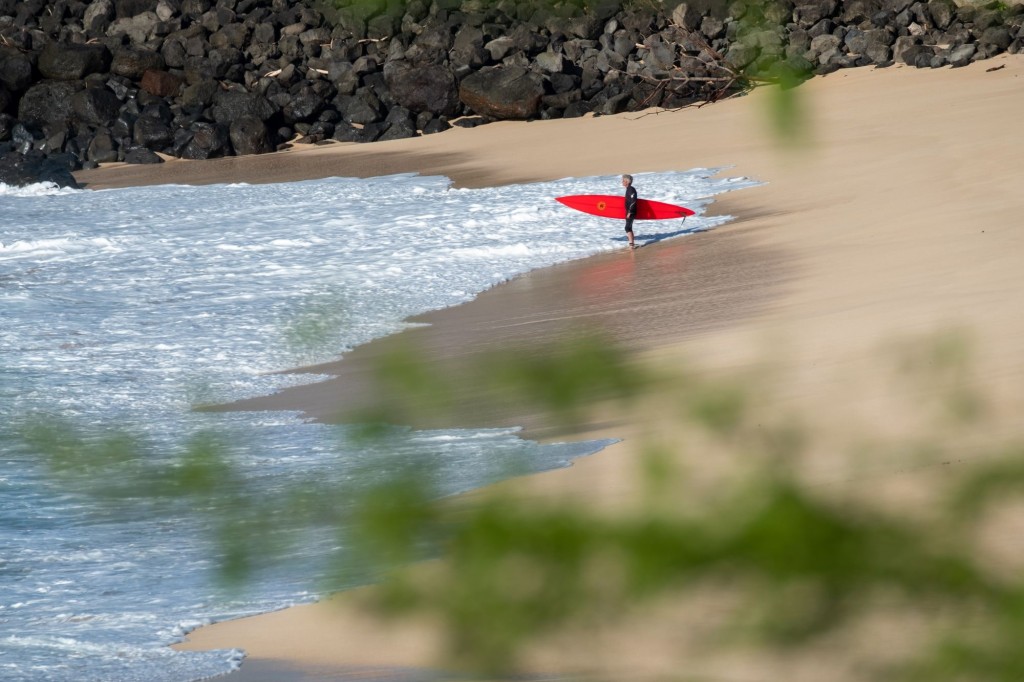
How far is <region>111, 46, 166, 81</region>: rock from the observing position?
28.4 m

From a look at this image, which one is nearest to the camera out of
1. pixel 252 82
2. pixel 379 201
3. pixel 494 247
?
pixel 494 247

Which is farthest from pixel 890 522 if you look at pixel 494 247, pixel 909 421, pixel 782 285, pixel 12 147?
pixel 12 147

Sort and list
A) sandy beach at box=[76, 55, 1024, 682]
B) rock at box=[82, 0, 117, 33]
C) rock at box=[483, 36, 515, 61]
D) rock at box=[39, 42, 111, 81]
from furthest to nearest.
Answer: rock at box=[82, 0, 117, 33], rock at box=[39, 42, 111, 81], rock at box=[483, 36, 515, 61], sandy beach at box=[76, 55, 1024, 682]

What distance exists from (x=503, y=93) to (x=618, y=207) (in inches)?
466

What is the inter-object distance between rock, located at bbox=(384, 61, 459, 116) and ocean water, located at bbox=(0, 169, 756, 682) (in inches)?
210

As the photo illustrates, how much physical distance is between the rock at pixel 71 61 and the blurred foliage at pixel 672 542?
28968 mm

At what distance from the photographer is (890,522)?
2.94ft

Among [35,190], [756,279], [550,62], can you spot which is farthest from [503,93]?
[756,279]

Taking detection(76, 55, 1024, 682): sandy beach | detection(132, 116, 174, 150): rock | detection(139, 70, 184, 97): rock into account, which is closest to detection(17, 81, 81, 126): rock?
detection(139, 70, 184, 97): rock

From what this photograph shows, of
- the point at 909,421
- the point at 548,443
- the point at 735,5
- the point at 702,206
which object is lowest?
the point at 702,206

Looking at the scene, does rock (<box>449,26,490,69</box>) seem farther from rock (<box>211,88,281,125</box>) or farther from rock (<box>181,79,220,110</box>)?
rock (<box>181,79,220,110</box>)

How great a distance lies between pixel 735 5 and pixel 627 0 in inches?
5.0

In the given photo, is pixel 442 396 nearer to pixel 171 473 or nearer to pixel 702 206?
pixel 171 473

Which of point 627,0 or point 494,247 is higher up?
point 627,0
